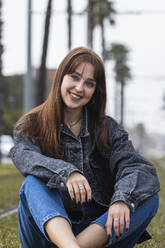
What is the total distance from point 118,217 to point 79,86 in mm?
907

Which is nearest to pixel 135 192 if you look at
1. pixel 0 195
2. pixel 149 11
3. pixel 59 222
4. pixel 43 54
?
pixel 59 222

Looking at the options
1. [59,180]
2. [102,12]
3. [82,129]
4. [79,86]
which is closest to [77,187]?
[59,180]

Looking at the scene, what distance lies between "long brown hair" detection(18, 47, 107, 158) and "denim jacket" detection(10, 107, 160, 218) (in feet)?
0.17

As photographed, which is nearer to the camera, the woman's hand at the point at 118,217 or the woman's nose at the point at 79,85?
the woman's hand at the point at 118,217

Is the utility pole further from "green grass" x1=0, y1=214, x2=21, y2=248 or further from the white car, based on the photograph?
the white car

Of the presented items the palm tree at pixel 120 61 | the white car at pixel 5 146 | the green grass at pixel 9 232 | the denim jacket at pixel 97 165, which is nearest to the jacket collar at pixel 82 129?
the denim jacket at pixel 97 165

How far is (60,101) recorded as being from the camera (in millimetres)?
3232

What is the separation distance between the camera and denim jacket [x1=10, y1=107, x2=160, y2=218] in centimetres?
281

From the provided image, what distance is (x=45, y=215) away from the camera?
261 cm

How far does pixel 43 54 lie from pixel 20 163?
1913 centimetres

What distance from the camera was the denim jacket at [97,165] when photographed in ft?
9.21

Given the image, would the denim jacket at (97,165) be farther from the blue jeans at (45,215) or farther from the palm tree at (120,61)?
the palm tree at (120,61)

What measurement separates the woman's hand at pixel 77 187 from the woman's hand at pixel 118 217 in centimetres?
16

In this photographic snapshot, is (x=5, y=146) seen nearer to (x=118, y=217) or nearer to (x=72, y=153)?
(x=72, y=153)
